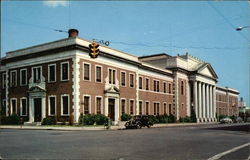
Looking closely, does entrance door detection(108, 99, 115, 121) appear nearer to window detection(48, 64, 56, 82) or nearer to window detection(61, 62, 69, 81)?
window detection(61, 62, 69, 81)

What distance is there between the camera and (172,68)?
59062 millimetres

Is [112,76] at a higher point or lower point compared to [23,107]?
higher

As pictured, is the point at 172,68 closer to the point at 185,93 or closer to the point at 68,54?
the point at 185,93

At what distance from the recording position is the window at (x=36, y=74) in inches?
1542

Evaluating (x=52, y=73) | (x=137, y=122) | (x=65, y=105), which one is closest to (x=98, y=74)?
(x=52, y=73)

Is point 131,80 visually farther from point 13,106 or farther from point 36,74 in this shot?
point 13,106

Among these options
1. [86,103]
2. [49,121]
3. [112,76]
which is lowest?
[49,121]

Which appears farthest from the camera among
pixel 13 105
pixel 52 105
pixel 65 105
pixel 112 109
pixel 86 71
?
pixel 13 105

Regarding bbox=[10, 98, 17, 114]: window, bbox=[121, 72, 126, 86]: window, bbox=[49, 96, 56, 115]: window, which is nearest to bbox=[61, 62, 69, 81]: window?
bbox=[49, 96, 56, 115]: window

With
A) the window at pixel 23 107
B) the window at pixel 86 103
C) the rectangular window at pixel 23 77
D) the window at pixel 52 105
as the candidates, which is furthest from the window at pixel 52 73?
the window at pixel 23 107

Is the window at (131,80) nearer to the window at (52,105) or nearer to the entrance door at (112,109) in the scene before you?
the entrance door at (112,109)

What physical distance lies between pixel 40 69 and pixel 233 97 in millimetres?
80205

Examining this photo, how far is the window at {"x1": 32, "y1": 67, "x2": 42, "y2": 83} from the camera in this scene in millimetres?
39156

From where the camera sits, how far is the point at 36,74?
3953cm
